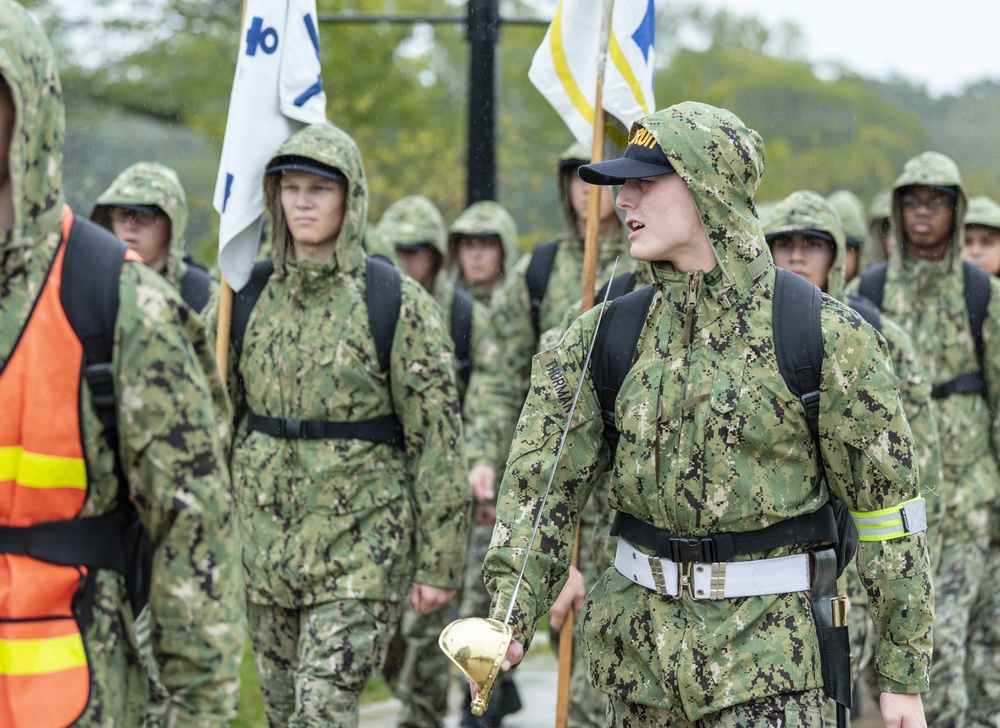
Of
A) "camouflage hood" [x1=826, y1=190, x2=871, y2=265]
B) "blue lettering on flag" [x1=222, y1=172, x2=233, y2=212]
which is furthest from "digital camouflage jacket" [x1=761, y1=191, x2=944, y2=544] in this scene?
"camouflage hood" [x1=826, y1=190, x2=871, y2=265]

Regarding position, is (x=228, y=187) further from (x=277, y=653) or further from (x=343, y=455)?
(x=277, y=653)

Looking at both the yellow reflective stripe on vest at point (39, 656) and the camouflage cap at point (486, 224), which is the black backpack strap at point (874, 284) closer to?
the camouflage cap at point (486, 224)

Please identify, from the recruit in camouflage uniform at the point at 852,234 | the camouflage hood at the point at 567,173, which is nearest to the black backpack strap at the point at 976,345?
the recruit in camouflage uniform at the point at 852,234

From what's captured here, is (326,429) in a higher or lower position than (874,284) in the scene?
lower

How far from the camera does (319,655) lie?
589 cm

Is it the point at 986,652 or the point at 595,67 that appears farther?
→ the point at 986,652

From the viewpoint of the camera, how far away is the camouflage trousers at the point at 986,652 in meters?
7.96

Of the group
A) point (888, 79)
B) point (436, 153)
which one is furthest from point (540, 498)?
point (888, 79)

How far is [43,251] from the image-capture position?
311 cm

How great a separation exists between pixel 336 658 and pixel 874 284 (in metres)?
3.99

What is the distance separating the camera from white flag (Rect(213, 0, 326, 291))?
22.5 ft

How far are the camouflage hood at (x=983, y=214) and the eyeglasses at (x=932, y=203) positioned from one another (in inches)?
63.8

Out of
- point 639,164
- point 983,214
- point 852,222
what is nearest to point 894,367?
point 639,164

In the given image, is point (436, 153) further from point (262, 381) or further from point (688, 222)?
point (688, 222)
